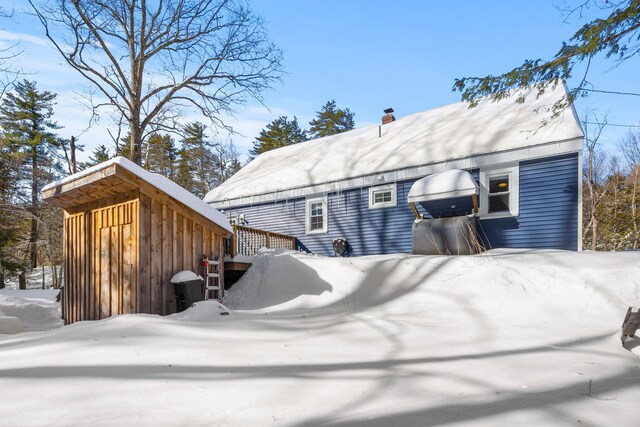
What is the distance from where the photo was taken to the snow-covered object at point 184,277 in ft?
Answer: 20.4

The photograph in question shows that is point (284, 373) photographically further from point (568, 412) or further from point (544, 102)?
point (544, 102)

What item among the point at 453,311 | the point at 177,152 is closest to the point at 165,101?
the point at 453,311

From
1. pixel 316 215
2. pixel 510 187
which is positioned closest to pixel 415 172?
pixel 510 187

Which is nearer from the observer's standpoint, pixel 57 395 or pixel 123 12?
pixel 57 395

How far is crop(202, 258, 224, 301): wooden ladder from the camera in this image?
22.6ft

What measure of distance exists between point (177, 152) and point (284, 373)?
110ft

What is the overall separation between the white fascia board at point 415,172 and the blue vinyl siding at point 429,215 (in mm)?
284

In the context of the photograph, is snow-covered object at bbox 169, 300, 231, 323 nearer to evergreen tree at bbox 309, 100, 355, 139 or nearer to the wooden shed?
the wooden shed

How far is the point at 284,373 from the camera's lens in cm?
280

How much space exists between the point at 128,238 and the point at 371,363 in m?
5.02

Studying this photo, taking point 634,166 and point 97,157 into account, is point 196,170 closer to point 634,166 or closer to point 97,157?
point 97,157

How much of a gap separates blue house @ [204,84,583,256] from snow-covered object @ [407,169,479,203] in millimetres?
604

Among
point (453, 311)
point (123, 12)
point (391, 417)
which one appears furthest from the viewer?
point (123, 12)

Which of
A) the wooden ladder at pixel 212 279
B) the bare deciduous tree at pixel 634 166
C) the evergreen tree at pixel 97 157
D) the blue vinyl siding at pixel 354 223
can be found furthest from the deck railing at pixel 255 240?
the evergreen tree at pixel 97 157
